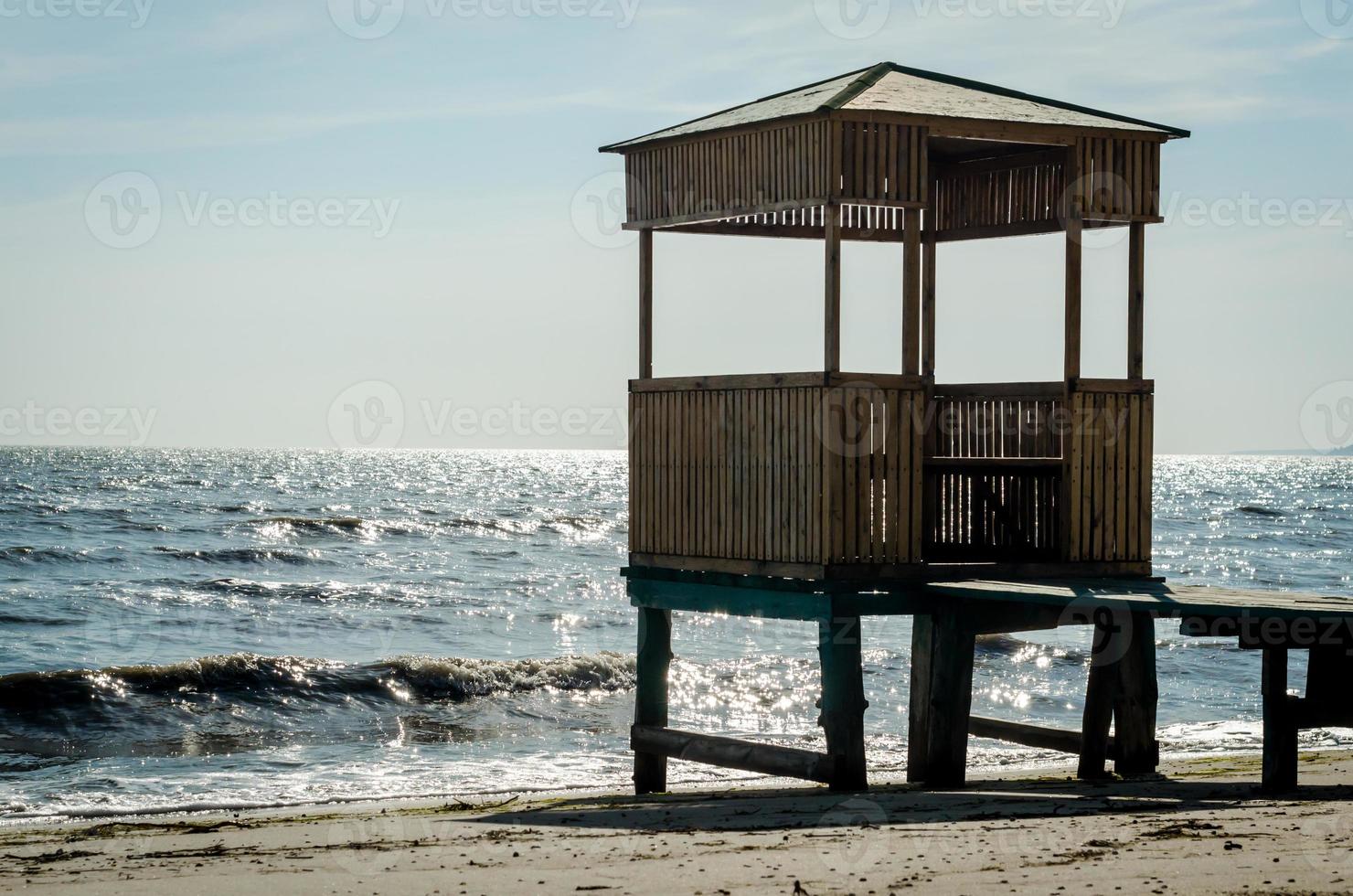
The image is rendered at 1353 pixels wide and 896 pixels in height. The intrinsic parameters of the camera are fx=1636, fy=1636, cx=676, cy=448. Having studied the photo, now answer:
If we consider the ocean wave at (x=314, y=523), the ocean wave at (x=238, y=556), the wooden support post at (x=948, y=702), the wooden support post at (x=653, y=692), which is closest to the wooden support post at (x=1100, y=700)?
the wooden support post at (x=948, y=702)

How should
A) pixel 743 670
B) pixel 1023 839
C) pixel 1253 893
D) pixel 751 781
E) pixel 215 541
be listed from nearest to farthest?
1. pixel 1253 893
2. pixel 1023 839
3. pixel 751 781
4. pixel 743 670
5. pixel 215 541

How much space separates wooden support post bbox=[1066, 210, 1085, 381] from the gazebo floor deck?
1.82 m

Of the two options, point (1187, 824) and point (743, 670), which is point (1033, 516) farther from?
point (743, 670)

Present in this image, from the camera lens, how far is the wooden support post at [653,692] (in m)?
15.5

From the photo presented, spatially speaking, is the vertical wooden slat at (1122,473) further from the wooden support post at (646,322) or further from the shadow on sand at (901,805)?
the wooden support post at (646,322)

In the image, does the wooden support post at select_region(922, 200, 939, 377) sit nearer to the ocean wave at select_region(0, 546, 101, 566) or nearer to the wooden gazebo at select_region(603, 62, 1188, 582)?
the wooden gazebo at select_region(603, 62, 1188, 582)

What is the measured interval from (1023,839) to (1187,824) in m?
1.03

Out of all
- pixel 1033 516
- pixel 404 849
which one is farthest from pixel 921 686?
pixel 404 849

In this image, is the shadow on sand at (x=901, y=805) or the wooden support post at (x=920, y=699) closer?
the shadow on sand at (x=901, y=805)

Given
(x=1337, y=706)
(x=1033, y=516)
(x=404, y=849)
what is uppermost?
(x=1033, y=516)

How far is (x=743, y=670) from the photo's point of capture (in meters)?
30.8

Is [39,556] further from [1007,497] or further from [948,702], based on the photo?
[948,702]

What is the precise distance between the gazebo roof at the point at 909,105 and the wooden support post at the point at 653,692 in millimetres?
4501

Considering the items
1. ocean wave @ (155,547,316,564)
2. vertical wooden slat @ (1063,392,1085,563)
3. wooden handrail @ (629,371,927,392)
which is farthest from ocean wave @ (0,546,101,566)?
vertical wooden slat @ (1063,392,1085,563)
